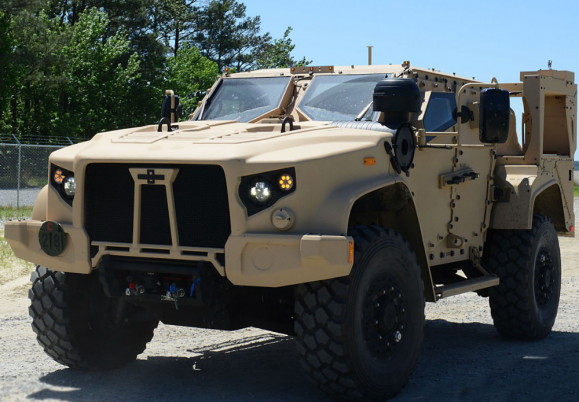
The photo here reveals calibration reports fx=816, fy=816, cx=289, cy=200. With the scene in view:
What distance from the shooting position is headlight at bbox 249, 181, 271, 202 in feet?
15.7

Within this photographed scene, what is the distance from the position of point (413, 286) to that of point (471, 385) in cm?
87

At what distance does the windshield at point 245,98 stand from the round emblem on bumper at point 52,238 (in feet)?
6.28

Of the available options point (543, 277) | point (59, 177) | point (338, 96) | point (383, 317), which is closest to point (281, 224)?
point (383, 317)

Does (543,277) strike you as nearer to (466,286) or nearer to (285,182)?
(466,286)

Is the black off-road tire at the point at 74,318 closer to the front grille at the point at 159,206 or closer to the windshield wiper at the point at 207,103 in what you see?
the front grille at the point at 159,206

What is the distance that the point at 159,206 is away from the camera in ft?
16.6

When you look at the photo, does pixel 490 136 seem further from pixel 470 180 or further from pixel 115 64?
pixel 115 64

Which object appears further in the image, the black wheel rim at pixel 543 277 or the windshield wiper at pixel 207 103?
the black wheel rim at pixel 543 277

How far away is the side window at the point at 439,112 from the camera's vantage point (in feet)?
21.2

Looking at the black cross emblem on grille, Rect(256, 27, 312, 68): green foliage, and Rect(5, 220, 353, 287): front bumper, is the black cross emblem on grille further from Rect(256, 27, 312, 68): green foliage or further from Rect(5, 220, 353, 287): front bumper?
Rect(256, 27, 312, 68): green foliage

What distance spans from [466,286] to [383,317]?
1504 millimetres

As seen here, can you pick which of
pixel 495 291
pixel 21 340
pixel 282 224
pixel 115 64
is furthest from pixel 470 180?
pixel 115 64

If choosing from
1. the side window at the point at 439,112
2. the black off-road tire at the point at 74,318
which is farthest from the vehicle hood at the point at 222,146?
the side window at the point at 439,112

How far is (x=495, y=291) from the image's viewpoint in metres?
7.49
